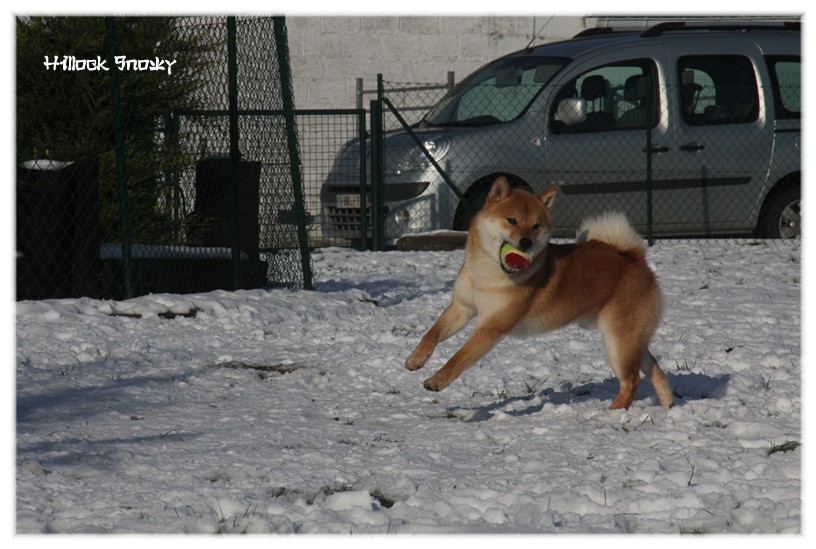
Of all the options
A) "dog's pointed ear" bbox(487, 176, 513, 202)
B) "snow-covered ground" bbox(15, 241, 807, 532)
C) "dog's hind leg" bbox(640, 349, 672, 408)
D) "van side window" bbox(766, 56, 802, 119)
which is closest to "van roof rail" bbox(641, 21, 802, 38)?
"van side window" bbox(766, 56, 802, 119)

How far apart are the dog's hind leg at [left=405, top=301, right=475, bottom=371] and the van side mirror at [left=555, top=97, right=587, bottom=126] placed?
5926 millimetres

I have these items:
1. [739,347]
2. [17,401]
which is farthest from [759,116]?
[17,401]

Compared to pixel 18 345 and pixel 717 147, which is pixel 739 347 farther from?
pixel 717 147

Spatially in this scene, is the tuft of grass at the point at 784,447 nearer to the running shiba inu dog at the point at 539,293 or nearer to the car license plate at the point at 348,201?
the running shiba inu dog at the point at 539,293

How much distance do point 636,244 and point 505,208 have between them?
0.74 m

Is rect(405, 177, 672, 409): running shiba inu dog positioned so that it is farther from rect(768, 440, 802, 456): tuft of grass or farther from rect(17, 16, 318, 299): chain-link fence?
rect(17, 16, 318, 299): chain-link fence

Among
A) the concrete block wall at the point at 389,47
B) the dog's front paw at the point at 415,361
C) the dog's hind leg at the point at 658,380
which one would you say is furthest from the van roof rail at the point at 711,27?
the dog's front paw at the point at 415,361

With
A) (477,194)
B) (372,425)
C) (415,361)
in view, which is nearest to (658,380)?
(415,361)

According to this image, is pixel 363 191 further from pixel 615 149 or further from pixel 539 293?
pixel 539 293

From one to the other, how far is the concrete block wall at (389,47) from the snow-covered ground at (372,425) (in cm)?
765

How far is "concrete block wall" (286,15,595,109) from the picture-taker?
14.9 meters

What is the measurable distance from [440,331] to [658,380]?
3.51 feet

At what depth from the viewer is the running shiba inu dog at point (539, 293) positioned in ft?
15.9

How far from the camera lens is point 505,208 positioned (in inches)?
194
